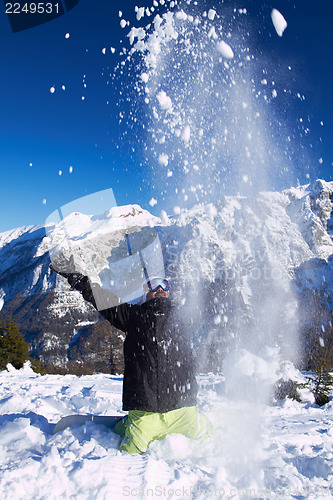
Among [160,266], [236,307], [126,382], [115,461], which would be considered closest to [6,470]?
[115,461]

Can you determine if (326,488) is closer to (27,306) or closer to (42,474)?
(42,474)

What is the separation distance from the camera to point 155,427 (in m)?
3.14

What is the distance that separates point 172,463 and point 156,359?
90 cm

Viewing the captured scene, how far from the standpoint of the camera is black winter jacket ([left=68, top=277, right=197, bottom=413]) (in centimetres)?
329

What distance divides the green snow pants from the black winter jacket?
0.24 ft

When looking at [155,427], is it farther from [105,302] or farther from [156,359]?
[105,302]

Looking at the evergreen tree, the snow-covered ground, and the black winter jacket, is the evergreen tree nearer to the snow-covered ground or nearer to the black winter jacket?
the snow-covered ground

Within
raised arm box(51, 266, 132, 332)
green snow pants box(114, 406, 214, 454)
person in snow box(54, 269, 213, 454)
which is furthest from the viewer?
raised arm box(51, 266, 132, 332)

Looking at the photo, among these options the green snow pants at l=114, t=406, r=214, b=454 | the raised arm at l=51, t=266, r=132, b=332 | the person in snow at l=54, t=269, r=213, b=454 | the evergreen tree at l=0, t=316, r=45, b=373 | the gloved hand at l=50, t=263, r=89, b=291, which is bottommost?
the evergreen tree at l=0, t=316, r=45, b=373

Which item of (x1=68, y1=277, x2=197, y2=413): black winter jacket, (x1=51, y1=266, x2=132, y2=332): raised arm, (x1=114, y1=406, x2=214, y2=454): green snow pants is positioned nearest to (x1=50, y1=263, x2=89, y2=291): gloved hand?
(x1=51, y1=266, x2=132, y2=332): raised arm

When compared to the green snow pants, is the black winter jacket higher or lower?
higher

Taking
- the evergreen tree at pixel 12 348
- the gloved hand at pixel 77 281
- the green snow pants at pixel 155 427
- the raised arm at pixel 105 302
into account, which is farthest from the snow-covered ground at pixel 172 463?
the evergreen tree at pixel 12 348

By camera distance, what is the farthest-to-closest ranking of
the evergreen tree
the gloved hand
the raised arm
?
the evergreen tree, the gloved hand, the raised arm

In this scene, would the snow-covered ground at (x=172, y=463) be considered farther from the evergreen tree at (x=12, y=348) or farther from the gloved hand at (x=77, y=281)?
the evergreen tree at (x=12, y=348)
